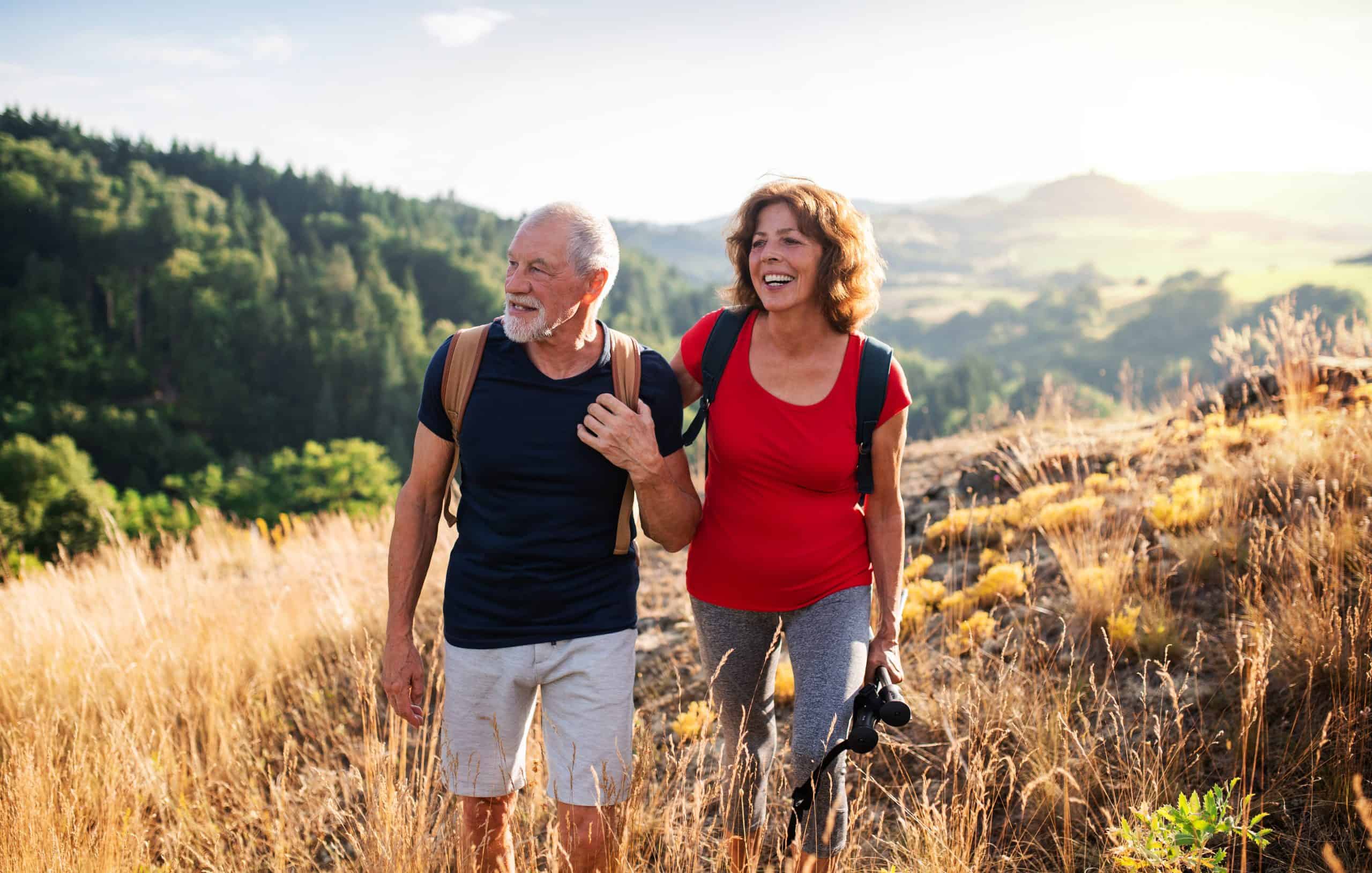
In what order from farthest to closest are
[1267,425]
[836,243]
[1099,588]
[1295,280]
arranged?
1. [1295,280]
2. [1267,425]
3. [1099,588]
4. [836,243]

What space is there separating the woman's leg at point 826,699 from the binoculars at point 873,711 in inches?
1.3

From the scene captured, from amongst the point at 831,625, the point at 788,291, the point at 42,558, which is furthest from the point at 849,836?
the point at 42,558

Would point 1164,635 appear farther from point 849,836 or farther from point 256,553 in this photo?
point 256,553

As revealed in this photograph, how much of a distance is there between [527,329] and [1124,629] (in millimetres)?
2666

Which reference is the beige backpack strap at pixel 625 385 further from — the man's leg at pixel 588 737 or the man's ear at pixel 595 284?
the man's leg at pixel 588 737

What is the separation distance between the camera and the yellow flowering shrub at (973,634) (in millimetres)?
3582

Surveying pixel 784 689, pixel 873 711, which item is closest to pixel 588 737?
pixel 873 711

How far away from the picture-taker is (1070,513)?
4.51 meters

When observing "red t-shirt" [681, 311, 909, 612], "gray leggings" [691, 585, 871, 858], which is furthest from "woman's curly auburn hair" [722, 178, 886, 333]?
"gray leggings" [691, 585, 871, 858]

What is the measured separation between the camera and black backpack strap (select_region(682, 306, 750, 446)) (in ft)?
8.23

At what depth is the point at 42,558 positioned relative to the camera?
33.5 metres

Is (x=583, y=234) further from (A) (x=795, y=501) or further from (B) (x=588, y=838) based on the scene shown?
(B) (x=588, y=838)

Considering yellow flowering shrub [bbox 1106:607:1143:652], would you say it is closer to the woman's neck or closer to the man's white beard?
the woman's neck

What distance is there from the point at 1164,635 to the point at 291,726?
3975mm
